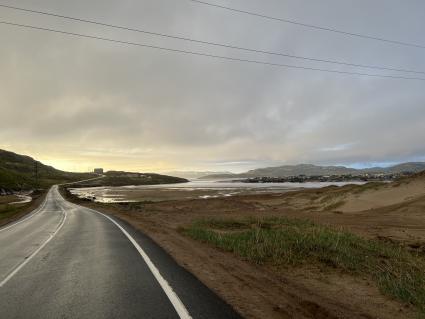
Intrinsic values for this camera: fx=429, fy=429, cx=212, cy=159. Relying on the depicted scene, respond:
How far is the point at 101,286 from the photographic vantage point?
8.74m

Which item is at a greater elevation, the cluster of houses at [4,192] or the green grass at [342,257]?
the cluster of houses at [4,192]

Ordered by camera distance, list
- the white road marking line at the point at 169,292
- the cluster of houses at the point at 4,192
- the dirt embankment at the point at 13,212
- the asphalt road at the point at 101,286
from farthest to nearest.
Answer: the cluster of houses at the point at 4,192 < the dirt embankment at the point at 13,212 < the asphalt road at the point at 101,286 < the white road marking line at the point at 169,292

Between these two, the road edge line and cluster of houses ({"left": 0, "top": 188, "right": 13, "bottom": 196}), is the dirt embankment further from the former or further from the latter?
cluster of houses ({"left": 0, "top": 188, "right": 13, "bottom": 196})

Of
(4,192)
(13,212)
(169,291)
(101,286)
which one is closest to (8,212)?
(13,212)

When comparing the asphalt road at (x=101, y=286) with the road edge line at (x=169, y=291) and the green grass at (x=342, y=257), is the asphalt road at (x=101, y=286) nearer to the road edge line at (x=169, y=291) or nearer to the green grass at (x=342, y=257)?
the road edge line at (x=169, y=291)

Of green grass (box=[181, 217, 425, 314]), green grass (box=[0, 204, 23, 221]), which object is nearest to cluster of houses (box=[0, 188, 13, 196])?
green grass (box=[0, 204, 23, 221])

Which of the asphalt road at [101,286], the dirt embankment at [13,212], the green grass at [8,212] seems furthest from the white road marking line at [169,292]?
the green grass at [8,212]

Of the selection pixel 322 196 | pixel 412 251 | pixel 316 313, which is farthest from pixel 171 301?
pixel 322 196

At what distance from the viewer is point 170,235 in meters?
19.6

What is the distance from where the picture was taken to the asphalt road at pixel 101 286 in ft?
22.5

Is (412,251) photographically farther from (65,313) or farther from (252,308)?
(65,313)

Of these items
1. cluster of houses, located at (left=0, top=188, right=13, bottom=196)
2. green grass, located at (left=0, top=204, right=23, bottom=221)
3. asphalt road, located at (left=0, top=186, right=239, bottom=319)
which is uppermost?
cluster of houses, located at (left=0, top=188, right=13, bottom=196)

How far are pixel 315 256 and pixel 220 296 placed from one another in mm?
5501

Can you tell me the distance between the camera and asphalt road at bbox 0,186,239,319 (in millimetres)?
6855
